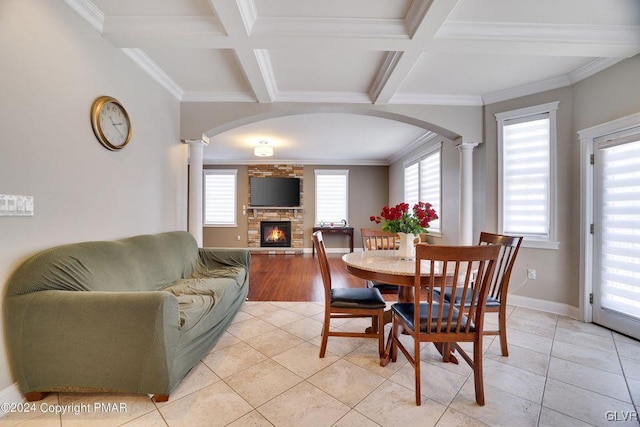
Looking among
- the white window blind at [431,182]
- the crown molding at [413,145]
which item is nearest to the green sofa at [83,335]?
the white window blind at [431,182]

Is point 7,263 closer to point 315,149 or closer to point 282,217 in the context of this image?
point 315,149

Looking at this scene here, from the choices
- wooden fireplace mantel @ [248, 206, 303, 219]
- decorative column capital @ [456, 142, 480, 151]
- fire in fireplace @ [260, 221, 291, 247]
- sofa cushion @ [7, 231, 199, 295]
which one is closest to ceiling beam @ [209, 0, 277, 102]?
sofa cushion @ [7, 231, 199, 295]

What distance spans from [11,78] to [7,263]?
1.05m

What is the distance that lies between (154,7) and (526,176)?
3889 mm

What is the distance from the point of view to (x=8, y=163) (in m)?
1.46

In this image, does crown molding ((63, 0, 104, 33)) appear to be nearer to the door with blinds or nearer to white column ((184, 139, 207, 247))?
white column ((184, 139, 207, 247))

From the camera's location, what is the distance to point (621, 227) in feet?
7.73

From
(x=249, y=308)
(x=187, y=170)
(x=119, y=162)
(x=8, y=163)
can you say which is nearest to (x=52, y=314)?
(x=8, y=163)

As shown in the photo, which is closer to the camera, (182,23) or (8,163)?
(8,163)

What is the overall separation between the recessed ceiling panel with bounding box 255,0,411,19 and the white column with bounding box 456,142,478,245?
6.58 feet

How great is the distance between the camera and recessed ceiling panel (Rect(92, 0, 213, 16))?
1836mm

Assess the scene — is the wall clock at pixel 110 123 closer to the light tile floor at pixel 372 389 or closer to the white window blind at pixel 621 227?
the light tile floor at pixel 372 389

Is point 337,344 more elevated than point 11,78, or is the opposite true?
point 11,78

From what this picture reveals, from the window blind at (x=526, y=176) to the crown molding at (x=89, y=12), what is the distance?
4.07m
